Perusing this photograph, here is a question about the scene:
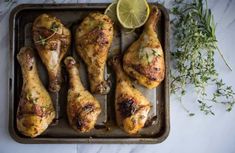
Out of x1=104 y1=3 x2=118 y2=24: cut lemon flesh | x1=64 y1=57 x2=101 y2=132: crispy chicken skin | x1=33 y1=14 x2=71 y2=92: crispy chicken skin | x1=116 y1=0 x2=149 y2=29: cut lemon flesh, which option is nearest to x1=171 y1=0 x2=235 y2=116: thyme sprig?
x1=116 y1=0 x2=149 y2=29: cut lemon flesh

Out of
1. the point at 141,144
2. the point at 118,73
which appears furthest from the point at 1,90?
the point at 141,144

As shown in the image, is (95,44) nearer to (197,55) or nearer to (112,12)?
(112,12)

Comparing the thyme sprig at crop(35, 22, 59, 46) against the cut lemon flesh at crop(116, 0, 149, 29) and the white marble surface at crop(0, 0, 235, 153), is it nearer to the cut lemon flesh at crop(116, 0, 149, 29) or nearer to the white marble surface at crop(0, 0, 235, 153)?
the white marble surface at crop(0, 0, 235, 153)

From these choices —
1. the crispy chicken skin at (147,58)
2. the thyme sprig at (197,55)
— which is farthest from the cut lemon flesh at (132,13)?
the thyme sprig at (197,55)

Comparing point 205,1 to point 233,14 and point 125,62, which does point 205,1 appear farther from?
point 125,62

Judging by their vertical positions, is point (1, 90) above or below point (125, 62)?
below

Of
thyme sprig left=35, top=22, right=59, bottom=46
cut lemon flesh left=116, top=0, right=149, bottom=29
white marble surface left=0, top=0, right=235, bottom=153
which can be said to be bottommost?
white marble surface left=0, top=0, right=235, bottom=153
